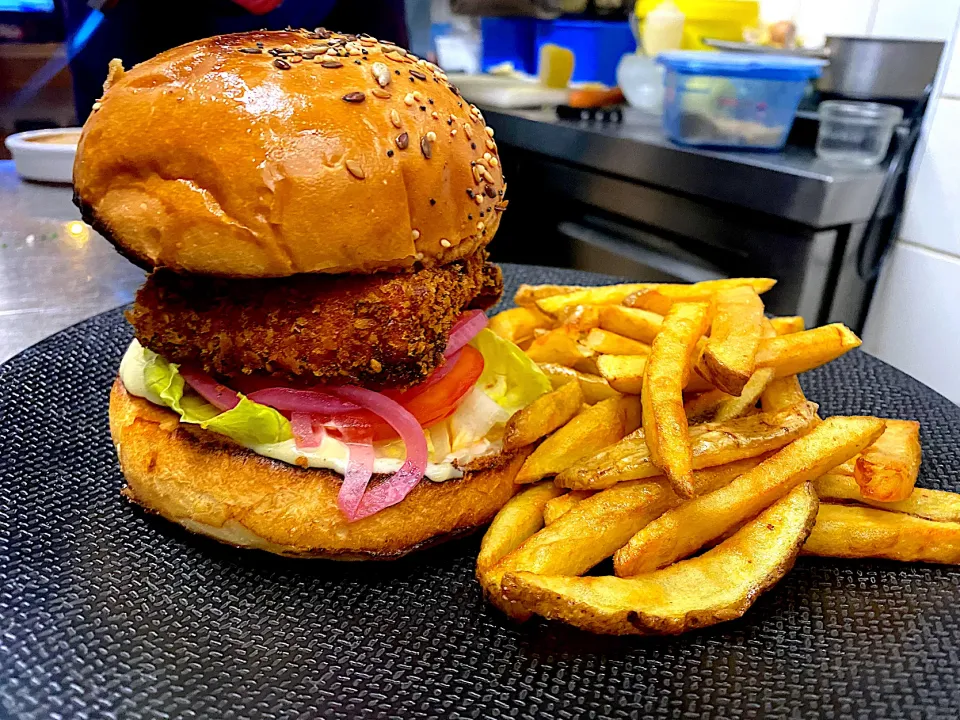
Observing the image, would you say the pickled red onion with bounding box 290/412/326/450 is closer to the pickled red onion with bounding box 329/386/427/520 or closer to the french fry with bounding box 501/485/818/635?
the pickled red onion with bounding box 329/386/427/520

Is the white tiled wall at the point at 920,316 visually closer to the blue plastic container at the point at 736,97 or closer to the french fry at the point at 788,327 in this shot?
the blue plastic container at the point at 736,97

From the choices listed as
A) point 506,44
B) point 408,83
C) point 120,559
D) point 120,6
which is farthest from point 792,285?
point 506,44

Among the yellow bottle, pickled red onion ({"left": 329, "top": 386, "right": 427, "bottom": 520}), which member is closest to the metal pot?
the yellow bottle

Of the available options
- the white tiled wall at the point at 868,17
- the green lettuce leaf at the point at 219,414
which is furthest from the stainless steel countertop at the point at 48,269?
the white tiled wall at the point at 868,17

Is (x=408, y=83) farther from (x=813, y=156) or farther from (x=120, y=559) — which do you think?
(x=813, y=156)

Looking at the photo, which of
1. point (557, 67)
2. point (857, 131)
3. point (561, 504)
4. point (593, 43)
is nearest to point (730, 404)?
point (561, 504)

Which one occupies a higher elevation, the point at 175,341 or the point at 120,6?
the point at 120,6
